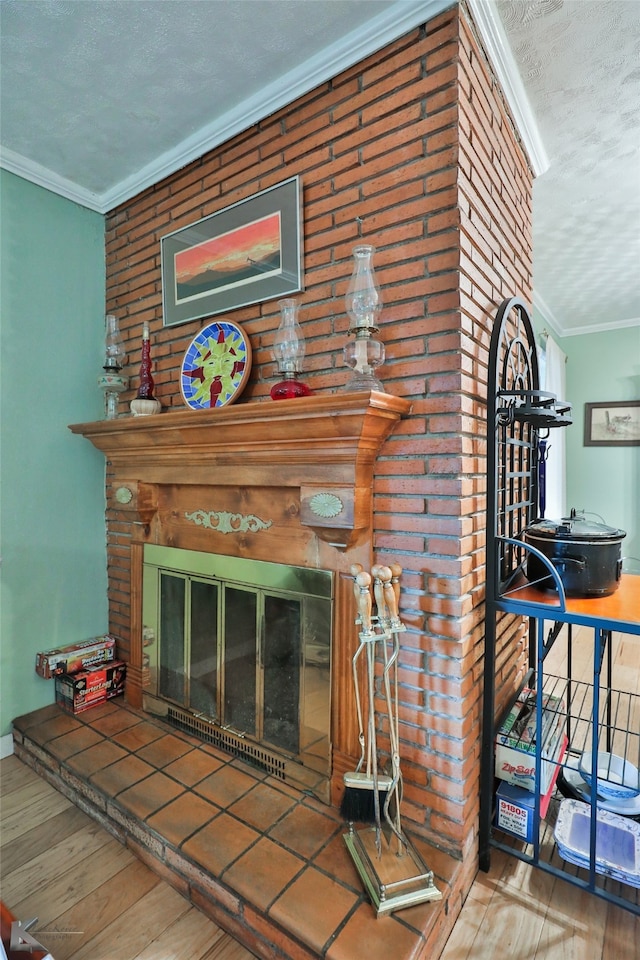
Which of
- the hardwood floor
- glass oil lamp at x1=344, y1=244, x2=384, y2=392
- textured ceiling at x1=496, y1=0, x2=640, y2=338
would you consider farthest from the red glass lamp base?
the hardwood floor

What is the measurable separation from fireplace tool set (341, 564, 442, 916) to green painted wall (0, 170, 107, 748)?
1.53 metres

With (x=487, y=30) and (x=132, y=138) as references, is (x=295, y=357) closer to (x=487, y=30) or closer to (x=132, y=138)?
(x=487, y=30)

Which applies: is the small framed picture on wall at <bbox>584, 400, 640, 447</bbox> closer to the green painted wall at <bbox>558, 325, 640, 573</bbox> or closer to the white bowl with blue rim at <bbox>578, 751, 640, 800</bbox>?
the green painted wall at <bbox>558, 325, 640, 573</bbox>

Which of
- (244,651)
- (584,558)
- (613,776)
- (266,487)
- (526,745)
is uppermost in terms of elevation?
(266,487)

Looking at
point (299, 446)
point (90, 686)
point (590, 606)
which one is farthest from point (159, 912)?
point (590, 606)

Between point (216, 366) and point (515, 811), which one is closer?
point (515, 811)

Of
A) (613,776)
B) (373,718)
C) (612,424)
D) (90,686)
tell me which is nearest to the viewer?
(373,718)

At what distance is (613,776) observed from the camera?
1.70 meters

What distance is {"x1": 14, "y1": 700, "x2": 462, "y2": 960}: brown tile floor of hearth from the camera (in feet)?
3.74

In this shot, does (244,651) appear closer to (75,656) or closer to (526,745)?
(75,656)

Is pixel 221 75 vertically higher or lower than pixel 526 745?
higher

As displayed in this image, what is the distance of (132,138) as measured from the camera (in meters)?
1.92

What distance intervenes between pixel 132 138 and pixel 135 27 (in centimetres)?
51

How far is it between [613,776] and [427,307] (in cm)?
177
